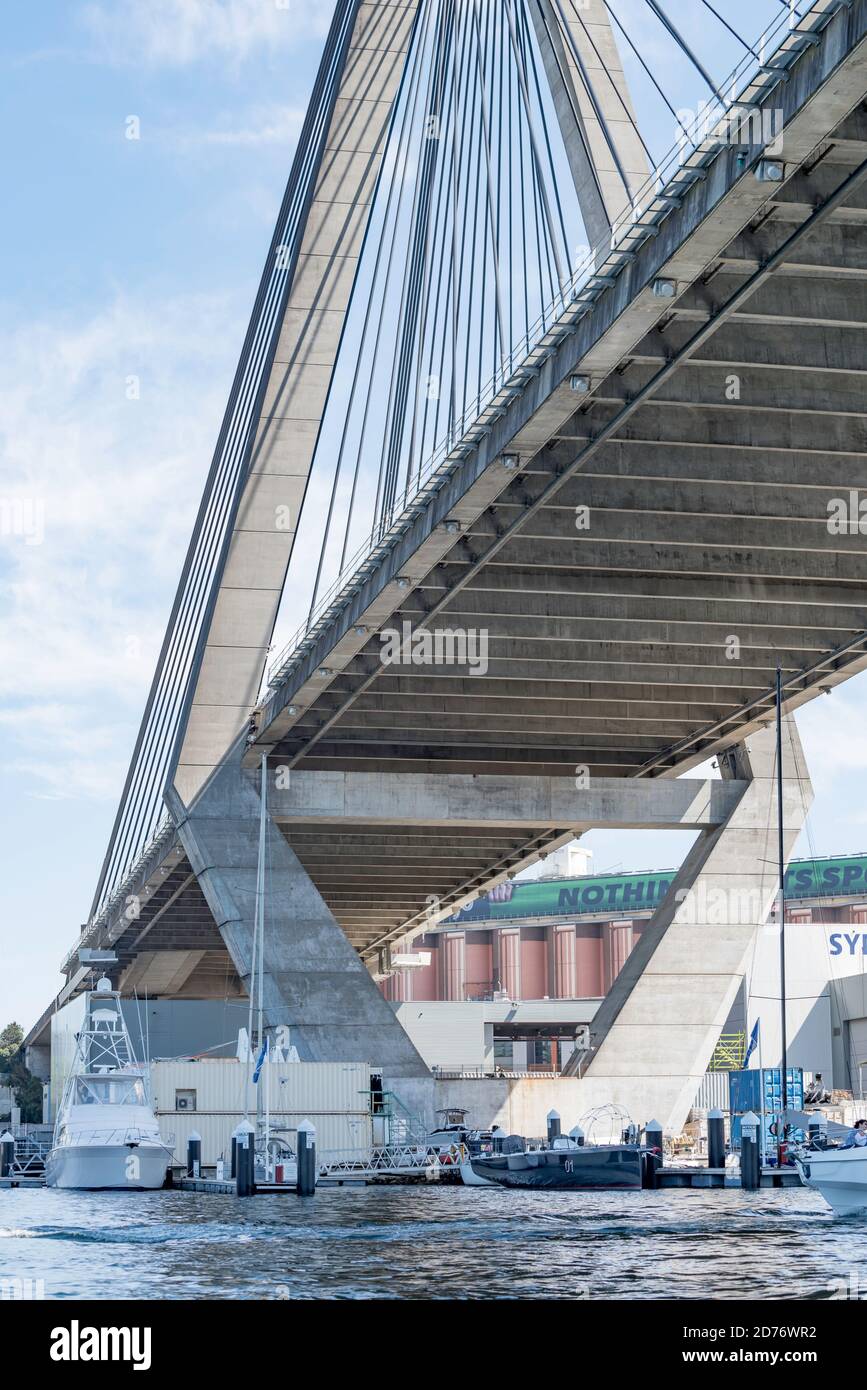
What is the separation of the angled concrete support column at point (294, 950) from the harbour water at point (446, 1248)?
1197cm

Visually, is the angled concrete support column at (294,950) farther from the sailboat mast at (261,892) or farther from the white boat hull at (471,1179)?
the white boat hull at (471,1179)

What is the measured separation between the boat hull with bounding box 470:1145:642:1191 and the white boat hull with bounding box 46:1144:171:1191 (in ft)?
30.7

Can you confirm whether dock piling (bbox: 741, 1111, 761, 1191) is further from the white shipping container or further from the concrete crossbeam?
the concrete crossbeam

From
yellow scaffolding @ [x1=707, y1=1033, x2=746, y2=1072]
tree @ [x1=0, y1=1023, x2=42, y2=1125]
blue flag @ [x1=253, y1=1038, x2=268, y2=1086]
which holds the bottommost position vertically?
tree @ [x1=0, y1=1023, x2=42, y2=1125]

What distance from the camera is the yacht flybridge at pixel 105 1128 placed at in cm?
4319

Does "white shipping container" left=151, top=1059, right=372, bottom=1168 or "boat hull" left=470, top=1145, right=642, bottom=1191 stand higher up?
"white shipping container" left=151, top=1059, right=372, bottom=1168

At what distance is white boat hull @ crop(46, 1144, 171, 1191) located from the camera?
141ft

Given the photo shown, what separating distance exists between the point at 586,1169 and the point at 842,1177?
33.5 feet

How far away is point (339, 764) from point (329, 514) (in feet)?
32.1

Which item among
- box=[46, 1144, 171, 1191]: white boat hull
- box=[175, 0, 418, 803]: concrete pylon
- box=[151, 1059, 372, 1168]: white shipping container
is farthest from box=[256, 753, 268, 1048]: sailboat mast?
box=[175, 0, 418, 803]: concrete pylon

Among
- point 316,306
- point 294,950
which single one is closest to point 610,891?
point 294,950

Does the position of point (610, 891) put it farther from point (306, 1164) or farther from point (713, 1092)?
point (306, 1164)
